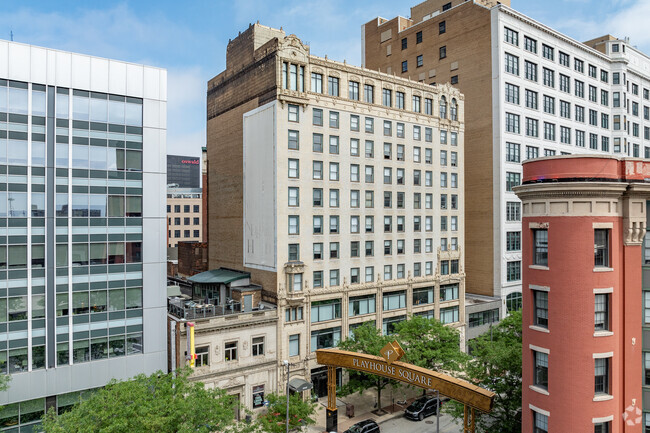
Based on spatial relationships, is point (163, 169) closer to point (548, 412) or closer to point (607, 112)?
point (548, 412)

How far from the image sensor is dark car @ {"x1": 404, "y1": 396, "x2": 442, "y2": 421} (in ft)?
141

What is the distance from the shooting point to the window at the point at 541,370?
24.2 m

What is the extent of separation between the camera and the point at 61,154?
3584cm

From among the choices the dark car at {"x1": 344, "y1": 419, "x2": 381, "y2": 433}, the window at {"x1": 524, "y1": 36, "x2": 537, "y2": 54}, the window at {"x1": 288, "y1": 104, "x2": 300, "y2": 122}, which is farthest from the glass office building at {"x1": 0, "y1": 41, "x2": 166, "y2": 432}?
the window at {"x1": 524, "y1": 36, "x2": 537, "y2": 54}

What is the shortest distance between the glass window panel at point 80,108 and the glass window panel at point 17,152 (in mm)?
4085

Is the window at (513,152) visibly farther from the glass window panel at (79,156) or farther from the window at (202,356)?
the glass window panel at (79,156)

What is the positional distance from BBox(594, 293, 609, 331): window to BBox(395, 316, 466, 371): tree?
20.7 metres

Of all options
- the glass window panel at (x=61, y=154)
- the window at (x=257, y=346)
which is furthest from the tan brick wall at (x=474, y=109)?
the glass window panel at (x=61, y=154)

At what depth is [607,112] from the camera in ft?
267

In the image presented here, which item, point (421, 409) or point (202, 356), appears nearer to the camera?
point (202, 356)

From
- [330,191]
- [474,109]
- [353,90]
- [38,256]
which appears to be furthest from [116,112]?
[474,109]

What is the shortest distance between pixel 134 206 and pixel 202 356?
13.9 meters

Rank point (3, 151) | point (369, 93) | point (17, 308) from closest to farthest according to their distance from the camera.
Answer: point (3, 151), point (17, 308), point (369, 93)

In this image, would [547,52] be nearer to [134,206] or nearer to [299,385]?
[299,385]
